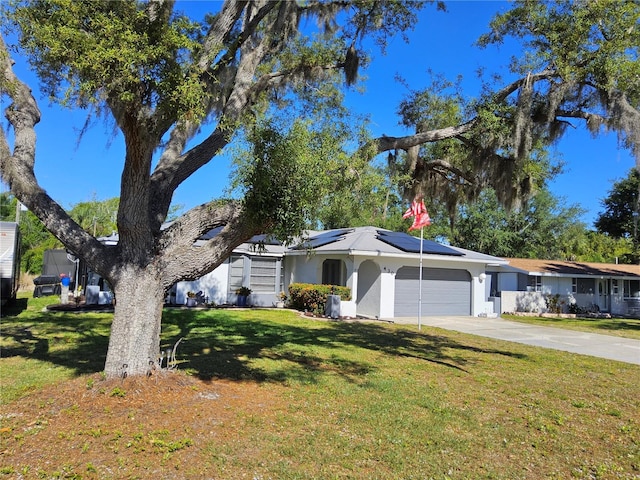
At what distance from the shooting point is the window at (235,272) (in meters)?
18.7

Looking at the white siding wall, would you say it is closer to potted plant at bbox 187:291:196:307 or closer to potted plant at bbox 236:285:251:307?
potted plant at bbox 187:291:196:307

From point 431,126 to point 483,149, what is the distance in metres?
1.66

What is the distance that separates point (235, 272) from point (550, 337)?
12061 mm

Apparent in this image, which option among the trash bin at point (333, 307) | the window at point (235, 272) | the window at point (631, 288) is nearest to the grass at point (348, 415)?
the trash bin at point (333, 307)

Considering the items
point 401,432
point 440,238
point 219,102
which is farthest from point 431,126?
point 440,238

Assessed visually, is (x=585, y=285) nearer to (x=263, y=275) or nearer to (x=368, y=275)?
(x=368, y=275)

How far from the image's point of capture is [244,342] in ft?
33.0

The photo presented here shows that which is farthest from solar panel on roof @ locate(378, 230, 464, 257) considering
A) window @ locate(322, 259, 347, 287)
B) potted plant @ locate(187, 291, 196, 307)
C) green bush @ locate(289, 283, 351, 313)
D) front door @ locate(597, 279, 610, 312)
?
front door @ locate(597, 279, 610, 312)

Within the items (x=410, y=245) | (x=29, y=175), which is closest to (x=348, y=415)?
(x=29, y=175)

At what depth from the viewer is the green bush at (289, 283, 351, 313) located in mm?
16406

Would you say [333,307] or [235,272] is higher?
[235,272]

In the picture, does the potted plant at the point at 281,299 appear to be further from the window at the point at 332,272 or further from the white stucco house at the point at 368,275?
the window at the point at 332,272

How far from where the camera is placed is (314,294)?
16.7m

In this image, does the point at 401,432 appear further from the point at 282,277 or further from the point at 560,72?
the point at 282,277
